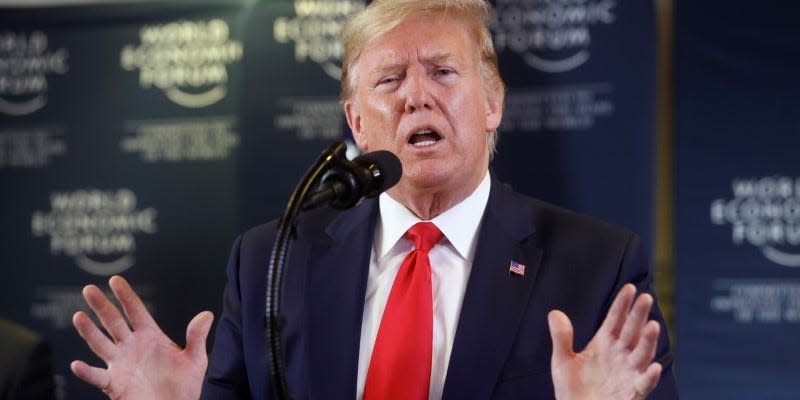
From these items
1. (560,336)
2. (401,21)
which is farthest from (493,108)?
(560,336)

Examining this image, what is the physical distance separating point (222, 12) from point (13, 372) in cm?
225

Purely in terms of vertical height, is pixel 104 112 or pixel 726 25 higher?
pixel 726 25

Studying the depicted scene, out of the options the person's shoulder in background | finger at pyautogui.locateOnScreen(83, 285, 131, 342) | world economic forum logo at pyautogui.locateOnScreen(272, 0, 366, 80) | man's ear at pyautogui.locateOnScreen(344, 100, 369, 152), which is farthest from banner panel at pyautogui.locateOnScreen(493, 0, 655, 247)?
finger at pyautogui.locateOnScreen(83, 285, 131, 342)

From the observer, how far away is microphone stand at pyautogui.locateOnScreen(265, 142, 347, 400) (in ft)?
4.58

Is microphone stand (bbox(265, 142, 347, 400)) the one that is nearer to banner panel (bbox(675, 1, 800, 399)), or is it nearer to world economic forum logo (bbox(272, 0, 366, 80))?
banner panel (bbox(675, 1, 800, 399))

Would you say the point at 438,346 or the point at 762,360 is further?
the point at 762,360

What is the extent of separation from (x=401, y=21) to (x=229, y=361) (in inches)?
32.1

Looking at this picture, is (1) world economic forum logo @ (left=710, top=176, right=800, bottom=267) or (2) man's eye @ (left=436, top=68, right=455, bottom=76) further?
(1) world economic forum logo @ (left=710, top=176, right=800, bottom=267)

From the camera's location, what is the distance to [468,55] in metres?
2.26

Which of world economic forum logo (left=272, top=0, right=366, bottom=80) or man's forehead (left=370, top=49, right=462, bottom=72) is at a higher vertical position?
world economic forum logo (left=272, top=0, right=366, bottom=80)

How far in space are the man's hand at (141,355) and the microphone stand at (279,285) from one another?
528 mm

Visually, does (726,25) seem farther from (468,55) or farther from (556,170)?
(468,55)

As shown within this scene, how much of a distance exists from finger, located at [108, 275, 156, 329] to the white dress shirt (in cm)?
43

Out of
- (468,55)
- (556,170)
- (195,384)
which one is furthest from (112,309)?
(556,170)
